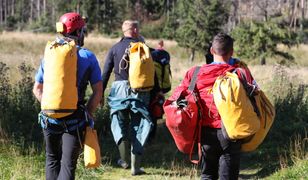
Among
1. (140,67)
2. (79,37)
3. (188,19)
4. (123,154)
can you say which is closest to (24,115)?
(123,154)

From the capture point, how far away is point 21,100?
9008 millimetres

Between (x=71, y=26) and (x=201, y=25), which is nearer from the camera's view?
(x=71, y=26)

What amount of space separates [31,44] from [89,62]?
109 ft

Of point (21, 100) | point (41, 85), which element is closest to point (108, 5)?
point (21, 100)

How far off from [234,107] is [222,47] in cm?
62

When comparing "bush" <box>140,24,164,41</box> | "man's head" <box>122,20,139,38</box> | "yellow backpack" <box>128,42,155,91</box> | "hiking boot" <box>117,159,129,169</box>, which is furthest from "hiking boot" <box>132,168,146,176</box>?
"bush" <box>140,24,164,41</box>

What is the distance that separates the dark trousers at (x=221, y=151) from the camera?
452 cm

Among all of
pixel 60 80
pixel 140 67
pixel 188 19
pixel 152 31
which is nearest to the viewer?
pixel 60 80

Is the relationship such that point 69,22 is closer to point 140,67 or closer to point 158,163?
point 140,67

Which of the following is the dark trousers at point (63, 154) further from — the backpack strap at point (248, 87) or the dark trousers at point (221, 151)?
the backpack strap at point (248, 87)

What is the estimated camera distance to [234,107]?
415cm

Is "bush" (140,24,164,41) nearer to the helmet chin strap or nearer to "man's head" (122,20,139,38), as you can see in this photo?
"man's head" (122,20,139,38)

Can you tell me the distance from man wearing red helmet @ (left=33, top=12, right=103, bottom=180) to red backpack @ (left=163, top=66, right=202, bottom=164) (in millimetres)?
704

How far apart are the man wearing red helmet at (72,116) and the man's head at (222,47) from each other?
1.06 metres
